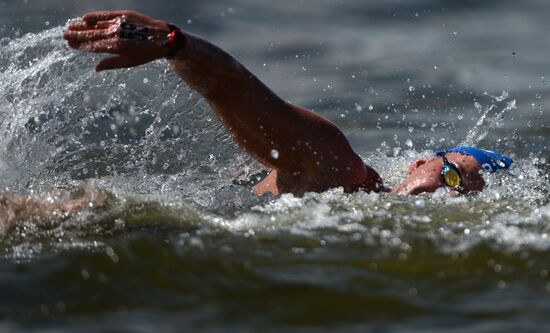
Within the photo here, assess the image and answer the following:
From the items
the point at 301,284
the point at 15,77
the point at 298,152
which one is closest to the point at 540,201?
the point at 298,152

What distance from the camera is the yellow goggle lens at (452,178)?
18.4ft

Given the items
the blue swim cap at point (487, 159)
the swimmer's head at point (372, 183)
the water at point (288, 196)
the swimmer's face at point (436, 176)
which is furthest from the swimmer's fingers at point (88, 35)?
the blue swim cap at point (487, 159)

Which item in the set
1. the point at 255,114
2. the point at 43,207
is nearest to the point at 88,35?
the point at 43,207

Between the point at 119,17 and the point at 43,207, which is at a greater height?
the point at 119,17

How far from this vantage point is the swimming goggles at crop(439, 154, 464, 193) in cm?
560

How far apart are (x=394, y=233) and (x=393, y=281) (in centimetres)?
54

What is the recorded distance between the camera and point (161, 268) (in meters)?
4.13

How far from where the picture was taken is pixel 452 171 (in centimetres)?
566

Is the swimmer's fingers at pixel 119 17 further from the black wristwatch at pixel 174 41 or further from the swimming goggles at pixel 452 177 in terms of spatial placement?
the swimming goggles at pixel 452 177

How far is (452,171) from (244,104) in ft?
3.52

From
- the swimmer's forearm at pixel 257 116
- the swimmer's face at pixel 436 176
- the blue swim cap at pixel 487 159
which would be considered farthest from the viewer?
the blue swim cap at pixel 487 159

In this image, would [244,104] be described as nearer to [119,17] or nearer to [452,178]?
[119,17]

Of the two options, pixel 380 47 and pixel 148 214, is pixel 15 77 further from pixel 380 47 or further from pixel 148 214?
pixel 380 47

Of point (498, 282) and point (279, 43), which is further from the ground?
point (279, 43)
